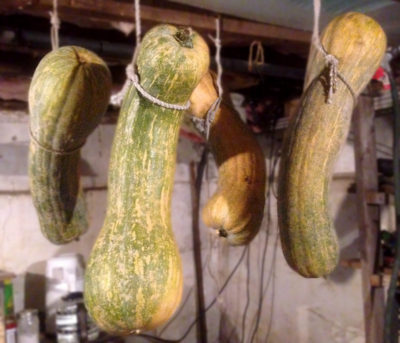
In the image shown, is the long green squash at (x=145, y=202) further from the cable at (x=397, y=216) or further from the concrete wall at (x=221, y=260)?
the concrete wall at (x=221, y=260)

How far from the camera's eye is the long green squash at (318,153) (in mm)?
725

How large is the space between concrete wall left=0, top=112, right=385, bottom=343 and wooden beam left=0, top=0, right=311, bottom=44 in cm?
102

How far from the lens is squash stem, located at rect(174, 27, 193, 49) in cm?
60

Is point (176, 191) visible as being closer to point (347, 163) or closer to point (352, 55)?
point (347, 163)

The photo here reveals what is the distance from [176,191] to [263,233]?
26.9 inches

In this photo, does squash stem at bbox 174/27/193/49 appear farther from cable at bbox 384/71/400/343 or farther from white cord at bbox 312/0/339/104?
cable at bbox 384/71/400/343

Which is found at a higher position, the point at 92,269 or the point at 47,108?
the point at 47,108

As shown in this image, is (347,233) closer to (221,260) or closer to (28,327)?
(221,260)

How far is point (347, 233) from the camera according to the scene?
212 cm

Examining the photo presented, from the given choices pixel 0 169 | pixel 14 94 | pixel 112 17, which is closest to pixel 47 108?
pixel 112 17

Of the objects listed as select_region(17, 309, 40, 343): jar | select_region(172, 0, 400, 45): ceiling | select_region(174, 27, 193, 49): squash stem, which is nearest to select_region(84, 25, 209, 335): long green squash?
select_region(174, 27, 193, 49): squash stem

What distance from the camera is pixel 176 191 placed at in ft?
9.20

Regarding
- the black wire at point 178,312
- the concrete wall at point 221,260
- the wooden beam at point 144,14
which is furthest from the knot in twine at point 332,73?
the black wire at point 178,312

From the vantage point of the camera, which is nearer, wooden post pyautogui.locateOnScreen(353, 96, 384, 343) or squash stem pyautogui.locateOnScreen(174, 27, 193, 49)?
squash stem pyautogui.locateOnScreen(174, 27, 193, 49)
